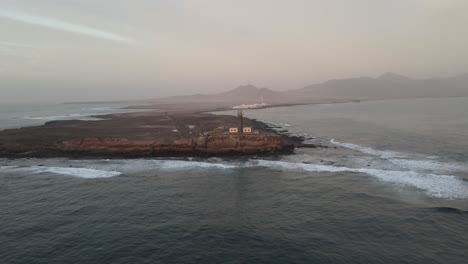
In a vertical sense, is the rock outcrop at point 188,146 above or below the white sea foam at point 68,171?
above

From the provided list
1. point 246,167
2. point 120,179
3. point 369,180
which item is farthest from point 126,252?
point 369,180

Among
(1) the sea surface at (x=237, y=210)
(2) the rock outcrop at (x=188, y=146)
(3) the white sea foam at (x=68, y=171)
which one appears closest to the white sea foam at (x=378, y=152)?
(1) the sea surface at (x=237, y=210)

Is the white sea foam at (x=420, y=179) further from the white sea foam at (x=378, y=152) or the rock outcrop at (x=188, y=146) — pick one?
the white sea foam at (x=378, y=152)

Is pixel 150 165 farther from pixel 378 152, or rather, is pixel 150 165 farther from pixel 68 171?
pixel 378 152

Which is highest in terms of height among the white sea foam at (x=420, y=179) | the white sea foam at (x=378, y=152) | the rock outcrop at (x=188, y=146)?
the rock outcrop at (x=188, y=146)

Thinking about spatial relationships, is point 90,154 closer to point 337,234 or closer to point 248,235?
point 248,235
